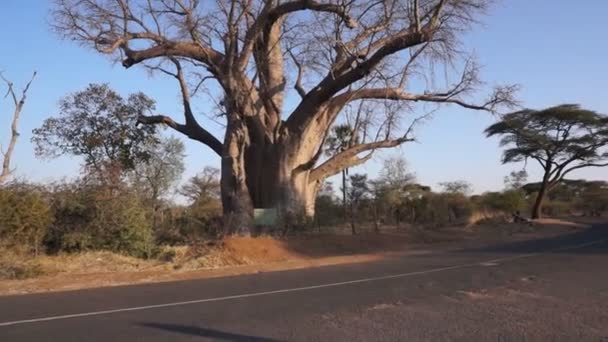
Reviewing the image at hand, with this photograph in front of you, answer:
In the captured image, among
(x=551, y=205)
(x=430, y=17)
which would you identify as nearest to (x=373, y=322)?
(x=430, y=17)

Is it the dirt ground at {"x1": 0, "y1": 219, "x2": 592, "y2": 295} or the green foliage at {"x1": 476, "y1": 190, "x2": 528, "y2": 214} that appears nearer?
the dirt ground at {"x1": 0, "y1": 219, "x2": 592, "y2": 295}

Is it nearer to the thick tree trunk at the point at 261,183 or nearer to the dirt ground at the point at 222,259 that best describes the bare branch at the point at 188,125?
the thick tree trunk at the point at 261,183

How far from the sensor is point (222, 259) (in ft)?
65.6

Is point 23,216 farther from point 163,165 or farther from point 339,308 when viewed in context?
point 163,165

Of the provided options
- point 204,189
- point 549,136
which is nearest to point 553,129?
point 549,136

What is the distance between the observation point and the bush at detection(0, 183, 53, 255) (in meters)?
16.9

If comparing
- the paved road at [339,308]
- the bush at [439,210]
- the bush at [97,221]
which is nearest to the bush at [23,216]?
the bush at [97,221]

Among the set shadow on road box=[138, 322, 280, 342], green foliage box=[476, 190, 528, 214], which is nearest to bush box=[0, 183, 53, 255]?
shadow on road box=[138, 322, 280, 342]

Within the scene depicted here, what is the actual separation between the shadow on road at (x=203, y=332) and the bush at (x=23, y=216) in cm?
941

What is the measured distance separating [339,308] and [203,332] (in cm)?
257

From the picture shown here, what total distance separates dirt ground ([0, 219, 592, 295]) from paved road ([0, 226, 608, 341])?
5.58 ft

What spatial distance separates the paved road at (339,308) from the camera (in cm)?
823

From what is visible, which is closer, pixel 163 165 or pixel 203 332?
pixel 203 332

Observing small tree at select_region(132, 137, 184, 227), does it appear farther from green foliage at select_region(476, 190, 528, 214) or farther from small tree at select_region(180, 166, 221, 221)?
green foliage at select_region(476, 190, 528, 214)
